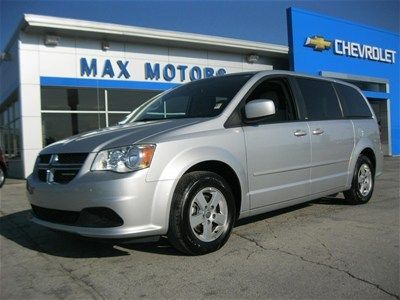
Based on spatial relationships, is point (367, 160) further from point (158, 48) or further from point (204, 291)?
point (158, 48)

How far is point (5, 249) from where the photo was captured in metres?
5.04

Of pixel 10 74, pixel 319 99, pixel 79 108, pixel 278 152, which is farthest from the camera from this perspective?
pixel 10 74

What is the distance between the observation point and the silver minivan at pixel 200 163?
13.5ft

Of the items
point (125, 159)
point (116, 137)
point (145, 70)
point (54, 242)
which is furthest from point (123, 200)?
point (145, 70)

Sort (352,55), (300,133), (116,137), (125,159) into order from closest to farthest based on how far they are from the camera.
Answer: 1. (125,159)
2. (116,137)
3. (300,133)
4. (352,55)

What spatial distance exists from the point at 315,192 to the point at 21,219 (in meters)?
4.08

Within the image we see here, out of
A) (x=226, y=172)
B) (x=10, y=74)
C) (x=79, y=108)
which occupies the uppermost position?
(x=10, y=74)

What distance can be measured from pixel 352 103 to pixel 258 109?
278 centimetres

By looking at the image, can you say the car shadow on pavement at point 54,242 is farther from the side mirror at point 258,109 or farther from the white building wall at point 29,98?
the white building wall at point 29,98

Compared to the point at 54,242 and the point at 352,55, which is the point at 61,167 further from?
the point at 352,55

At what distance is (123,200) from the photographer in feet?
13.1

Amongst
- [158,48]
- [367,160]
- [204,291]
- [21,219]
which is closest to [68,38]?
[158,48]

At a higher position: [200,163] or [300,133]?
[300,133]

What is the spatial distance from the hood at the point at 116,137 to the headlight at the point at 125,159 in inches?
2.5
